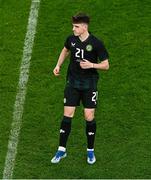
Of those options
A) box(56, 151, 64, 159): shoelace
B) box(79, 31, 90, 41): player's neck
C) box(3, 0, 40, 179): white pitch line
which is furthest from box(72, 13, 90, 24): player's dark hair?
box(3, 0, 40, 179): white pitch line

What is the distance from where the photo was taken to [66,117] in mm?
10859

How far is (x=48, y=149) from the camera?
11461mm

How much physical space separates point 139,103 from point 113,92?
25.5 inches

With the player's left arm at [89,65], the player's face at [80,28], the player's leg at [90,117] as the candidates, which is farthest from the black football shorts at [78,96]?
the player's face at [80,28]

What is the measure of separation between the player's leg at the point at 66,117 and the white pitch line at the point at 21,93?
0.79 meters

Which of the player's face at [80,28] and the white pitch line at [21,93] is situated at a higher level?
the player's face at [80,28]

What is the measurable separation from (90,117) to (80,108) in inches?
70.5

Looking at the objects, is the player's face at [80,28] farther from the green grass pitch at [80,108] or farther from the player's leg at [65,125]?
the green grass pitch at [80,108]

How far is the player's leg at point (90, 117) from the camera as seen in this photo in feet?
35.2

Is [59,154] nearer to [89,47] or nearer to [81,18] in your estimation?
[89,47]

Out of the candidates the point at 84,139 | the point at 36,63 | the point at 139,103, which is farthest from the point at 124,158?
the point at 36,63

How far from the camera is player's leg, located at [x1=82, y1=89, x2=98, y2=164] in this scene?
10727 mm

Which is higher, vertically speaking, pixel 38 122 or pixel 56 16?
pixel 56 16

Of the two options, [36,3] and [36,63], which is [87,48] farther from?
[36,3]
